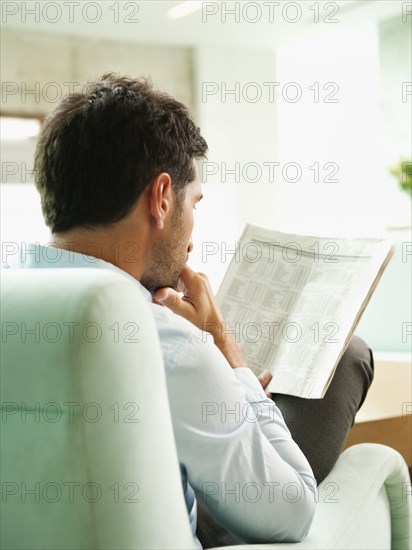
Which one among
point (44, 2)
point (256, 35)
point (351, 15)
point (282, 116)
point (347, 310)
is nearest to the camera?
point (347, 310)

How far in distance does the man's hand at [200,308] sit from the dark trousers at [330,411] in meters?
0.24

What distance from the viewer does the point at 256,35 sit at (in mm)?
6898

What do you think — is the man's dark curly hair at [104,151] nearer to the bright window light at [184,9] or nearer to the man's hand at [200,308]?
the man's hand at [200,308]

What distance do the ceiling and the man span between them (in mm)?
4786

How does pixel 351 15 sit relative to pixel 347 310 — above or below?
above

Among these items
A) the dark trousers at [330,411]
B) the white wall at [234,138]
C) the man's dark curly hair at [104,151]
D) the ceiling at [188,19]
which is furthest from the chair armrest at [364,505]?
the white wall at [234,138]

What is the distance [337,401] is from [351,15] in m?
5.60

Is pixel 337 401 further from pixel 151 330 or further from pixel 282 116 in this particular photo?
pixel 282 116

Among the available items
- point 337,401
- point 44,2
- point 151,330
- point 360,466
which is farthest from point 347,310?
point 44,2

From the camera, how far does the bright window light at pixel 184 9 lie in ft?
18.5

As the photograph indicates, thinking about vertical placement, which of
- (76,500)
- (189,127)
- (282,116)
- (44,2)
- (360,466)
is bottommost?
(360,466)

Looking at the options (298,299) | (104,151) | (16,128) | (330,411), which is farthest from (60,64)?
(104,151)

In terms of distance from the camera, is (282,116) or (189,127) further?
(282,116)

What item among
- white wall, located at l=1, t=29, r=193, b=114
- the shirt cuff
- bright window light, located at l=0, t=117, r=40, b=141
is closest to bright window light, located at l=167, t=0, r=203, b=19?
white wall, located at l=1, t=29, r=193, b=114
